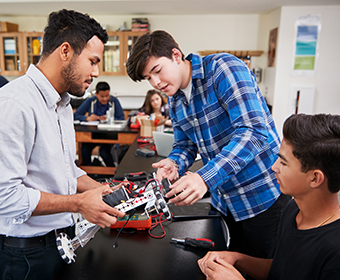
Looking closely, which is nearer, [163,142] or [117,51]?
[163,142]

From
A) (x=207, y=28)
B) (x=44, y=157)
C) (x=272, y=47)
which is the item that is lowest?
(x=44, y=157)

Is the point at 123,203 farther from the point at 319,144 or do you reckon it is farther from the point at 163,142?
the point at 163,142

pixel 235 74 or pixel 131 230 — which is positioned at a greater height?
pixel 235 74

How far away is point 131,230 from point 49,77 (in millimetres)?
693

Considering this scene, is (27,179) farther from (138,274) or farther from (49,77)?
(138,274)

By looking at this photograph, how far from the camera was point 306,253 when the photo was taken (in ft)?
2.78

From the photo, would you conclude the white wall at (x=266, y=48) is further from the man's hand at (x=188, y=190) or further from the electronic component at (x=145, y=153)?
the man's hand at (x=188, y=190)

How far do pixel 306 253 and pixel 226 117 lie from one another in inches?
24.4

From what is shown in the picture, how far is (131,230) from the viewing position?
122 cm

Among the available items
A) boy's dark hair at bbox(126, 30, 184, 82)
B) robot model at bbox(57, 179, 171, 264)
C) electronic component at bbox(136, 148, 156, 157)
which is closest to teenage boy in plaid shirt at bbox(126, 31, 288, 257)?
boy's dark hair at bbox(126, 30, 184, 82)

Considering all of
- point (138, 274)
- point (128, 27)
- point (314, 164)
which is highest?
point (128, 27)

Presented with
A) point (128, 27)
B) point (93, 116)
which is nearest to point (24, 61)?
point (128, 27)

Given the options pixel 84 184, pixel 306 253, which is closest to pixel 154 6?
pixel 84 184

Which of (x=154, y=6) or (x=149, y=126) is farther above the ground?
(x=154, y=6)
